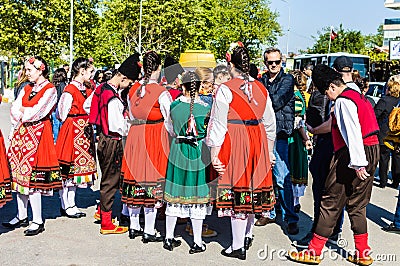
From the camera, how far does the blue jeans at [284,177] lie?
5.85 m

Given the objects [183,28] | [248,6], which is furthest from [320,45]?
[183,28]

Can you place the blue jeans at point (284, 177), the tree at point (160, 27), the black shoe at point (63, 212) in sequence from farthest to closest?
the tree at point (160, 27)
the black shoe at point (63, 212)
the blue jeans at point (284, 177)

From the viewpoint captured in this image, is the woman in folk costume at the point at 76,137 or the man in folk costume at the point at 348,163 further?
the woman in folk costume at the point at 76,137

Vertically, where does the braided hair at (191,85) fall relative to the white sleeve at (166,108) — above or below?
above

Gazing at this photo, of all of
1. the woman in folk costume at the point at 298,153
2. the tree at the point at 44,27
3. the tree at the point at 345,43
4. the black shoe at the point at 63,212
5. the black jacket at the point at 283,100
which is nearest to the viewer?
the black jacket at the point at 283,100

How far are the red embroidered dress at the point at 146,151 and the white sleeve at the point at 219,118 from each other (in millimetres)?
628

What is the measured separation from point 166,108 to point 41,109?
1.34 meters

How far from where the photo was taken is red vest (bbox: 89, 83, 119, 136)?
17.8 ft

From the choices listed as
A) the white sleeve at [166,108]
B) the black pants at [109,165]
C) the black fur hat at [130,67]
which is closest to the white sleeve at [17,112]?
the black pants at [109,165]

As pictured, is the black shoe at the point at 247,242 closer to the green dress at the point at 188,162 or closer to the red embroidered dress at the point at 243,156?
the red embroidered dress at the point at 243,156

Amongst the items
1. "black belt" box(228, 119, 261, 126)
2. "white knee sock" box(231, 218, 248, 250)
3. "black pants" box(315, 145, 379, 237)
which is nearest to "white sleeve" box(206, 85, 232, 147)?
"black belt" box(228, 119, 261, 126)

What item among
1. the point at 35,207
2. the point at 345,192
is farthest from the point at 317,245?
the point at 35,207

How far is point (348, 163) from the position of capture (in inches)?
184

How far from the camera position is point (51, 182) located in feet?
18.4
